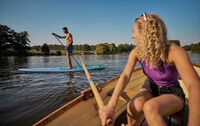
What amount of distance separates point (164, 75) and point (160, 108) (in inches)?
17.2

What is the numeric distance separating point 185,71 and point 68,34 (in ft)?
23.8

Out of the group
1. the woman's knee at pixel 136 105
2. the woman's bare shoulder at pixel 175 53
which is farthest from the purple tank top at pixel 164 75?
the woman's knee at pixel 136 105

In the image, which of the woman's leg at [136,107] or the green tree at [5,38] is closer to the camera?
the woman's leg at [136,107]

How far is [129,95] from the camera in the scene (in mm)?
2141

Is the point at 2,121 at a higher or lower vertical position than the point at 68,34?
lower

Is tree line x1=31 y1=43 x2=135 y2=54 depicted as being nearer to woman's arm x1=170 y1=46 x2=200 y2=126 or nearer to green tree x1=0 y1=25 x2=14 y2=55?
green tree x1=0 y1=25 x2=14 y2=55

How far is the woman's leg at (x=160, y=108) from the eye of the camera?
90 centimetres

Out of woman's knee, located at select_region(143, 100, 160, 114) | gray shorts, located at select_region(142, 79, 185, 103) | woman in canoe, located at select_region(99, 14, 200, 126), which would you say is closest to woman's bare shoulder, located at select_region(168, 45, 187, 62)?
woman in canoe, located at select_region(99, 14, 200, 126)

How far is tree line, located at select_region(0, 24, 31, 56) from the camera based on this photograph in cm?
4116

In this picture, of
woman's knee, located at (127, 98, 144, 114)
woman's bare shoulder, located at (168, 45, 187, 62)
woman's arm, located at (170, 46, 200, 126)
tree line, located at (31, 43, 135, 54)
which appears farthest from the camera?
tree line, located at (31, 43, 135, 54)

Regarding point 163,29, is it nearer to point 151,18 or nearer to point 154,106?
point 151,18

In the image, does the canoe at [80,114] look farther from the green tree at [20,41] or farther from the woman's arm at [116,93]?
the green tree at [20,41]

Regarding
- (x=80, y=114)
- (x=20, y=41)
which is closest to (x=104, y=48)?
(x=20, y=41)

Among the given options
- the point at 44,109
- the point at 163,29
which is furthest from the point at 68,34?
the point at 163,29
